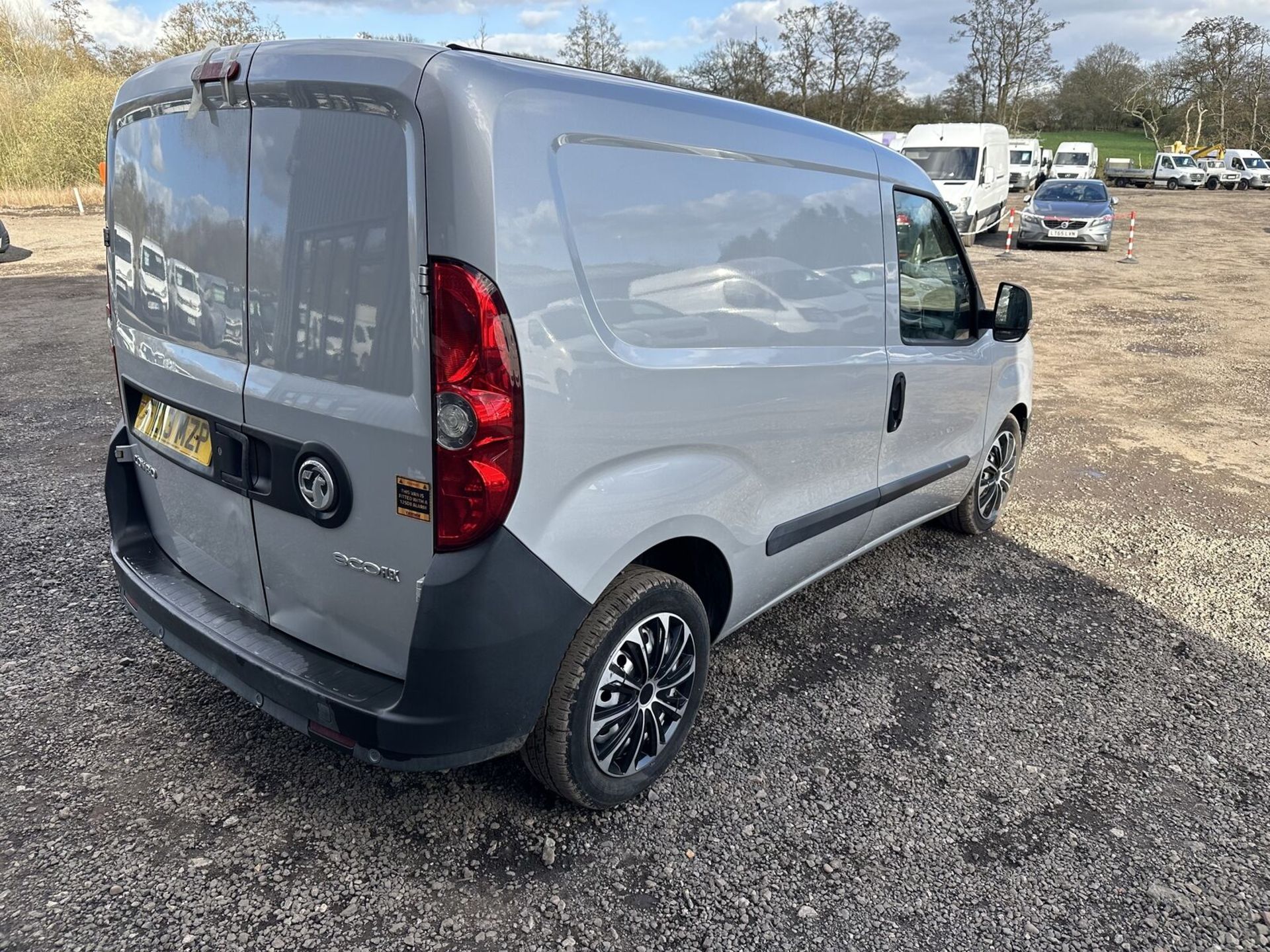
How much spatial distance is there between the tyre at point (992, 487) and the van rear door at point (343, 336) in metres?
3.31

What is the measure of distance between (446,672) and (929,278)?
2608 millimetres

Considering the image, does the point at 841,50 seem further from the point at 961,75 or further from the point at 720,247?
the point at 720,247

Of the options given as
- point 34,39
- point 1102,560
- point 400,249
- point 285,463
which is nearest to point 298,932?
point 285,463

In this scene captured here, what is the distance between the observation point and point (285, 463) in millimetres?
2305

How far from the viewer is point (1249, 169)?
3841cm

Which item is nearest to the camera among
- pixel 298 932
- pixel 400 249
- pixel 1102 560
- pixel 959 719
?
pixel 400 249

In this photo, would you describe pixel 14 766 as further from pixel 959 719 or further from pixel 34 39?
pixel 34 39

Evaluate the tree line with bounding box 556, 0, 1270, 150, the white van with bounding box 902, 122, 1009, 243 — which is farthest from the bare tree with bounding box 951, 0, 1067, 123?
the white van with bounding box 902, 122, 1009, 243

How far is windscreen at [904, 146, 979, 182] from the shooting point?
19.3 m

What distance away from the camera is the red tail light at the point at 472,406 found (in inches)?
78.2

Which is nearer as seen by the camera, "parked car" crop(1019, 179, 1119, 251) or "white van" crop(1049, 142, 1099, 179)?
"parked car" crop(1019, 179, 1119, 251)

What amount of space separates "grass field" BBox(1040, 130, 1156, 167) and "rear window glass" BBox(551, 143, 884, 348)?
176ft

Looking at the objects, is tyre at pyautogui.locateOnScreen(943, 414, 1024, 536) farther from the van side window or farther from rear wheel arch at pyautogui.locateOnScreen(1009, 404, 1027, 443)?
the van side window

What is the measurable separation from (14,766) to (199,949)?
1.11 meters
